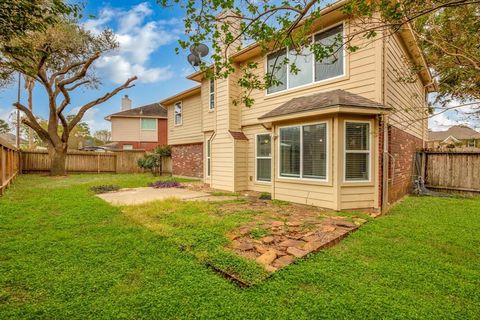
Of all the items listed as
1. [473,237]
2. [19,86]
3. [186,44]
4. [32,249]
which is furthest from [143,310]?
[19,86]

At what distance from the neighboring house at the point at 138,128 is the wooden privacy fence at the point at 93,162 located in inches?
233

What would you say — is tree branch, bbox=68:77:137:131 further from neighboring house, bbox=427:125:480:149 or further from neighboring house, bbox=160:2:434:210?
neighboring house, bbox=427:125:480:149

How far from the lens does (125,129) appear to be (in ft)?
79.2

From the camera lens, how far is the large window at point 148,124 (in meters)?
24.6

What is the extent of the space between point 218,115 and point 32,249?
7.60 metres

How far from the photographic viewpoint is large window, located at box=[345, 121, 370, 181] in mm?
6180

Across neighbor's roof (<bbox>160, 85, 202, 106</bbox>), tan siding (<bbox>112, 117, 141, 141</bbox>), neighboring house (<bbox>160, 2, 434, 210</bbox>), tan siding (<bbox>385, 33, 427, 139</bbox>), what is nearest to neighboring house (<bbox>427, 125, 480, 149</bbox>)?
tan siding (<bbox>385, 33, 427, 139</bbox>)

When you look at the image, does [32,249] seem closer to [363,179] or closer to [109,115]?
[363,179]

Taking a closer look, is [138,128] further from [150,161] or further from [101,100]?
[150,161]

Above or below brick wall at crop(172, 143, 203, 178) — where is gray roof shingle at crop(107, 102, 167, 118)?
above

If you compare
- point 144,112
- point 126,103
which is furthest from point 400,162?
point 126,103

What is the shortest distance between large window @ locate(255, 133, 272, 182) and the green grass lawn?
4.27m

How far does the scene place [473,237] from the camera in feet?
14.7

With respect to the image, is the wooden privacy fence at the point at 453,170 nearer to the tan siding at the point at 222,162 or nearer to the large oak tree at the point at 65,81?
the tan siding at the point at 222,162
